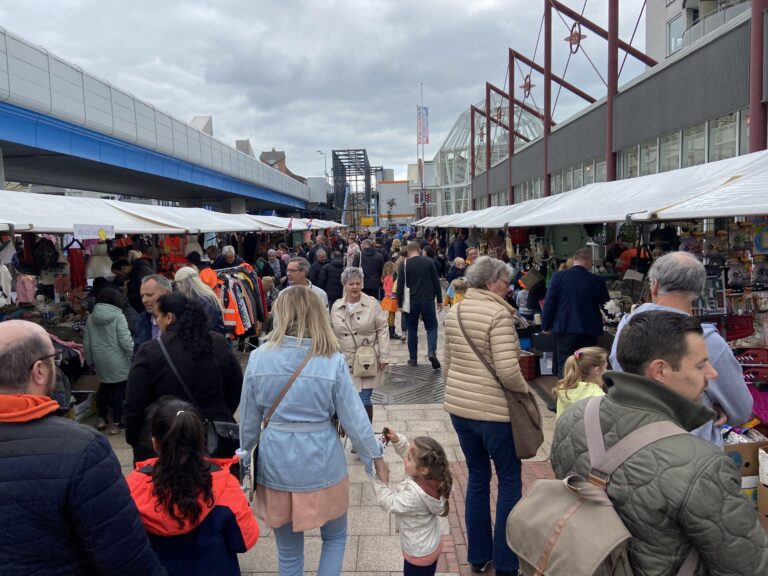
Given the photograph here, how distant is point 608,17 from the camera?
471 inches

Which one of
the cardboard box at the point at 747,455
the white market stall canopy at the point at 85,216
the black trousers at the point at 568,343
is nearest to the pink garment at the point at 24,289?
the white market stall canopy at the point at 85,216

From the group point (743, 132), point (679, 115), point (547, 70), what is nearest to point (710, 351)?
point (743, 132)

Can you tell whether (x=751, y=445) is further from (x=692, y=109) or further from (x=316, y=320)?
(x=692, y=109)

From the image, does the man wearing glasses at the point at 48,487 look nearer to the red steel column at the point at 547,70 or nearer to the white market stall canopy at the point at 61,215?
the white market stall canopy at the point at 61,215

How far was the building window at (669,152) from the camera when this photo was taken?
10.2 m

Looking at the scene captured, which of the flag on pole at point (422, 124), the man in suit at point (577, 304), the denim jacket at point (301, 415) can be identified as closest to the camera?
the denim jacket at point (301, 415)

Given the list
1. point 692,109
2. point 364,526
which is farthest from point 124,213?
point 692,109

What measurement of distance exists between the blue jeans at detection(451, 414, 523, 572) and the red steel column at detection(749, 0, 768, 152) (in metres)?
6.00

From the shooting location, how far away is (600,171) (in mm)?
14633

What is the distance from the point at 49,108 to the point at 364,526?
1233 cm

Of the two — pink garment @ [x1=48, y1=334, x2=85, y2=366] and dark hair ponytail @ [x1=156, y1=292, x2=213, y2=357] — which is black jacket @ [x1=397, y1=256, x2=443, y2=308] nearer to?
pink garment @ [x1=48, y1=334, x2=85, y2=366]

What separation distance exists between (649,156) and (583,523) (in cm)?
1139

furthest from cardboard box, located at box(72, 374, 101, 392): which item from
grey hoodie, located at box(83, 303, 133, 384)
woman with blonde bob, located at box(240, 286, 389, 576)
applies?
woman with blonde bob, located at box(240, 286, 389, 576)

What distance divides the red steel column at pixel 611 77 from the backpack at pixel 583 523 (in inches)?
481
